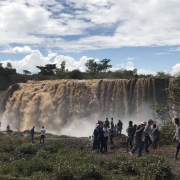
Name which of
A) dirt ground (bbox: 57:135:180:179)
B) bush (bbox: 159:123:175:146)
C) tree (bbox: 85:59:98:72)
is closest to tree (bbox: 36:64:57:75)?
tree (bbox: 85:59:98:72)

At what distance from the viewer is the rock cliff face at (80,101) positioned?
107 feet

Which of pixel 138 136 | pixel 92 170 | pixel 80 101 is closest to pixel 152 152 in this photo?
pixel 138 136

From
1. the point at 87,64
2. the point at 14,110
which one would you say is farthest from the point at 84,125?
the point at 87,64

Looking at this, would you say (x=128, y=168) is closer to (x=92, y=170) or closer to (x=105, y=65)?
(x=92, y=170)

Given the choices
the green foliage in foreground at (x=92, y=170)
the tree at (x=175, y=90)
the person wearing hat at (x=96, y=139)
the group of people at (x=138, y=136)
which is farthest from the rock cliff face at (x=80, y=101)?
the green foliage in foreground at (x=92, y=170)

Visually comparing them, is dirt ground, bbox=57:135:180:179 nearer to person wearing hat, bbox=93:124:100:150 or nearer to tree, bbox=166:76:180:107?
person wearing hat, bbox=93:124:100:150

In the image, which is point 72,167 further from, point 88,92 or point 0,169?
point 88,92

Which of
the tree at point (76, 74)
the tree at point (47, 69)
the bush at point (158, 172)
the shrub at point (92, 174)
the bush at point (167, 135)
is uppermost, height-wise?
the tree at point (47, 69)

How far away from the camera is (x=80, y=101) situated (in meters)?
37.3

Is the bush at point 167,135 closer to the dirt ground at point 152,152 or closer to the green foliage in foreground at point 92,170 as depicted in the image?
the dirt ground at point 152,152

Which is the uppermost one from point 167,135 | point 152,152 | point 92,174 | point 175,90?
point 175,90

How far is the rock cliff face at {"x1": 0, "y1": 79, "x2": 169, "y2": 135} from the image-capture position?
107ft

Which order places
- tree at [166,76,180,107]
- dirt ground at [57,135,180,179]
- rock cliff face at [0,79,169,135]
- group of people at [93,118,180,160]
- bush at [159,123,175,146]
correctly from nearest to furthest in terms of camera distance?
dirt ground at [57,135,180,179]
group of people at [93,118,180,160]
bush at [159,123,175,146]
tree at [166,76,180,107]
rock cliff face at [0,79,169,135]

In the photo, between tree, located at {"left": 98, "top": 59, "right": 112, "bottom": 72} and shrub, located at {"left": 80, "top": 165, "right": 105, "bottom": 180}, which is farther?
tree, located at {"left": 98, "top": 59, "right": 112, "bottom": 72}
